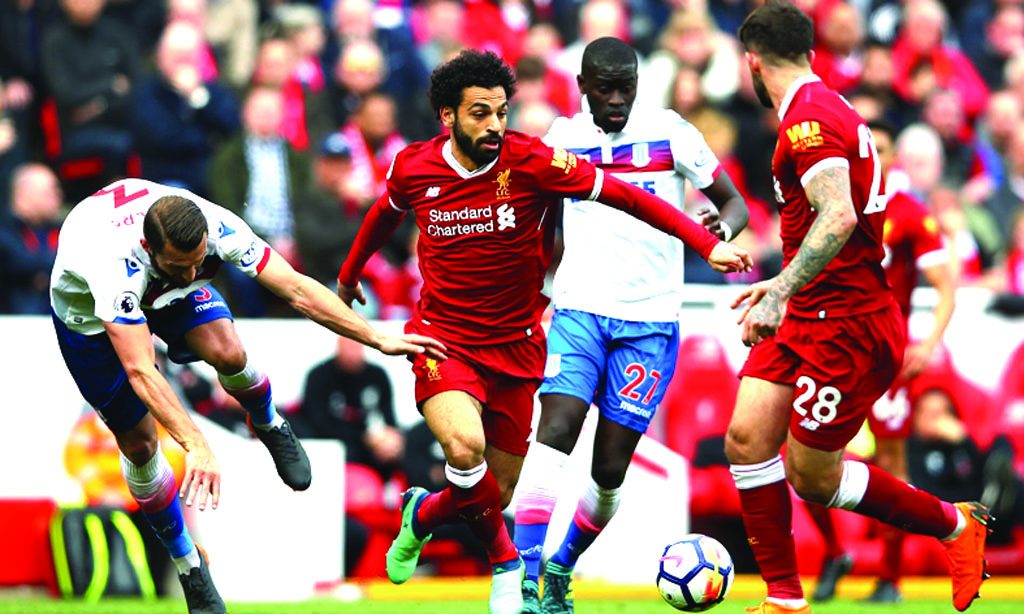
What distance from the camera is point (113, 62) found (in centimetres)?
1448

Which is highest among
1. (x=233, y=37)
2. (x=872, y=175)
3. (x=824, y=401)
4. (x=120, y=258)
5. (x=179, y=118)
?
(x=233, y=37)

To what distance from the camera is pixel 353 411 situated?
12.8 m

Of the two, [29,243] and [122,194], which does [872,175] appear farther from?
[29,243]

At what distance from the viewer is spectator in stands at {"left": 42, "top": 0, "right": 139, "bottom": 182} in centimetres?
1395

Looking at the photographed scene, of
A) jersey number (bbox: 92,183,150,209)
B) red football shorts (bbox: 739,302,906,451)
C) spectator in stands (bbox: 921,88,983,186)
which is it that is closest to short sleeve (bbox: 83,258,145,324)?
jersey number (bbox: 92,183,150,209)

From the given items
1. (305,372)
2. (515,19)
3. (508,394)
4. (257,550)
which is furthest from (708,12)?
(508,394)

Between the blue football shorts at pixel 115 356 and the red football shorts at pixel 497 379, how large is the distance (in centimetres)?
116

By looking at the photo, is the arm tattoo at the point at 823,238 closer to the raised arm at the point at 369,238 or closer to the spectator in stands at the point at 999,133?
the raised arm at the point at 369,238

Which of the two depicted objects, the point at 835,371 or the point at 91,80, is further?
the point at 91,80

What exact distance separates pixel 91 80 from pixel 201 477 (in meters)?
7.34

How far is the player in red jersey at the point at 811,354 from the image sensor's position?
8.52 meters

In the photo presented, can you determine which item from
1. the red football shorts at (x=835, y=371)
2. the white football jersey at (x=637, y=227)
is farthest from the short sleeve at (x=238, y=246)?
the red football shorts at (x=835, y=371)

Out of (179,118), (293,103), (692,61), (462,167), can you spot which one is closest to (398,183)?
(462,167)

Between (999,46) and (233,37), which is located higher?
(999,46)
